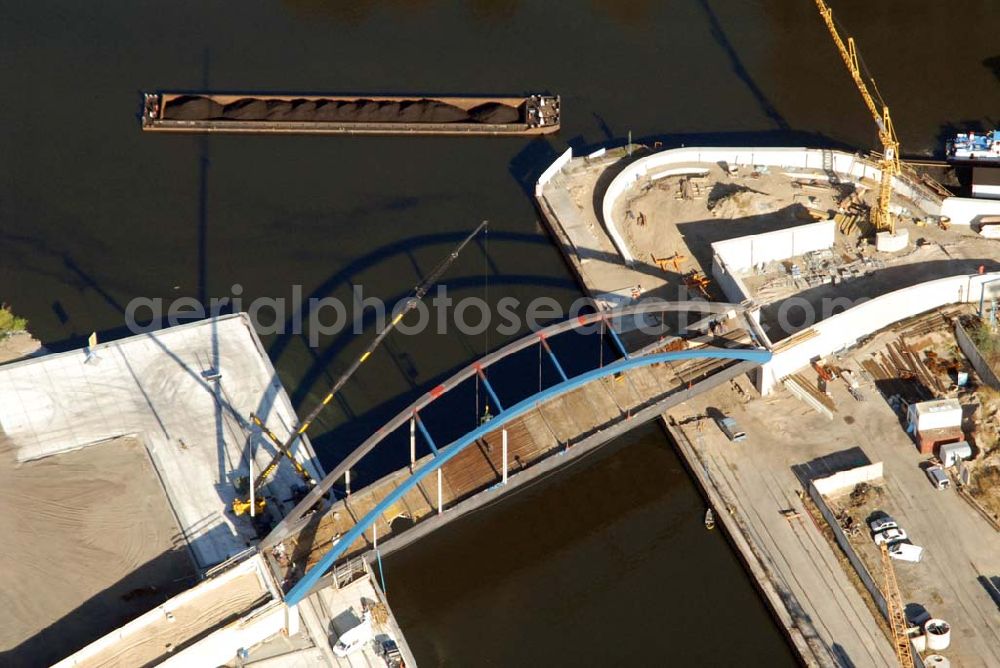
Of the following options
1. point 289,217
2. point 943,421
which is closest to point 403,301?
point 289,217

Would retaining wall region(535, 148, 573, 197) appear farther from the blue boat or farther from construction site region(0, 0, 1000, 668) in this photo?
the blue boat

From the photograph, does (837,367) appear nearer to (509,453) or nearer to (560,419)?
(560,419)

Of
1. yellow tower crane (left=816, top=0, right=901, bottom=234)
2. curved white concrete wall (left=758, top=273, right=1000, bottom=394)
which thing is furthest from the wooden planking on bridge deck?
yellow tower crane (left=816, top=0, right=901, bottom=234)

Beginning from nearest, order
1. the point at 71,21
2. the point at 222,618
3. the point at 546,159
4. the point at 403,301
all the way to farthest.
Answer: the point at 222,618
the point at 403,301
the point at 546,159
the point at 71,21

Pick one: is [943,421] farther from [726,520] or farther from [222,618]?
[222,618]

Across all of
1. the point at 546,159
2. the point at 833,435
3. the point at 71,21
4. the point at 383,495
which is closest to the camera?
the point at 383,495

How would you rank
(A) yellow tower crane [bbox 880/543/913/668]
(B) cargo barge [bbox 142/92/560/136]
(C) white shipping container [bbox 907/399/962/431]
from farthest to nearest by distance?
(B) cargo barge [bbox 142/92/560/136], (C) white shipping container [bbox 907/399/962/431], (A) yellow tower crane [bbox 880/543/913/668]
